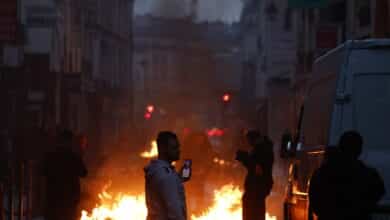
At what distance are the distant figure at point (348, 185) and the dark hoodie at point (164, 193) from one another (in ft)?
3.98

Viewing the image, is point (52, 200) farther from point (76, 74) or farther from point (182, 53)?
point (182, 53)

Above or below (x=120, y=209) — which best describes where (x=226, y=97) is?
below

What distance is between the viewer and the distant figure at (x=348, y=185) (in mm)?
8156

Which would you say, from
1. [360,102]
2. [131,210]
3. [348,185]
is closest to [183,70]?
[131,210]

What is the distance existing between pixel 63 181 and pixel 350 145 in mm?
5876

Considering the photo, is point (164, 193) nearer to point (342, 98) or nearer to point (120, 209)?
point (342, 98)

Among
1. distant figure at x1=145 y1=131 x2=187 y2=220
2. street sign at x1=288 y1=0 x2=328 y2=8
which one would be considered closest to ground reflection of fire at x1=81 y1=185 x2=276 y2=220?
street sign at x1=288 y1=0 x2=328 y2=8

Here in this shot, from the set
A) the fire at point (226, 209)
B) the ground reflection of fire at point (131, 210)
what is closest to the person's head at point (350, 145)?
the ground reflection of fire at point (131, 210)

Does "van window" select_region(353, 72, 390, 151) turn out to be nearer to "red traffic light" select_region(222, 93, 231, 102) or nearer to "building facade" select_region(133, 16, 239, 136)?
"red traffic light" select_region(222, 93, 231, 102)

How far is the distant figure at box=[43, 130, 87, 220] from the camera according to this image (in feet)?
43.1

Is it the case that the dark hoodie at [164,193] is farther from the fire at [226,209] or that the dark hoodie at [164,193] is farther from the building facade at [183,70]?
the building facade at [183,70]

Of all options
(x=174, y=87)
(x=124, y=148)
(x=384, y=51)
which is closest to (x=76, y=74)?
(x=124, y=148)

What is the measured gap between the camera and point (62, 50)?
1660 inches

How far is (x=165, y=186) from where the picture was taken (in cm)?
783
